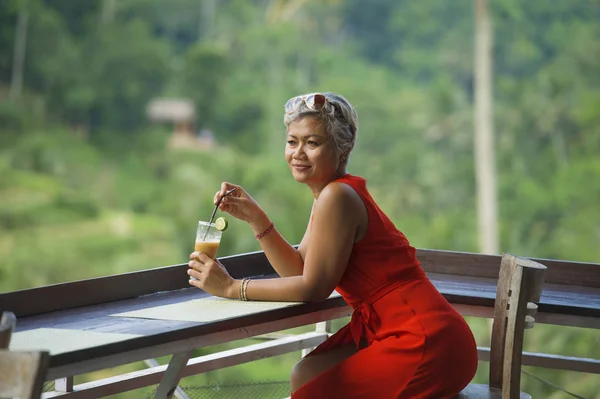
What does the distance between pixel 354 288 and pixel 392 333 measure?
0.50ft

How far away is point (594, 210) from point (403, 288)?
14.2m

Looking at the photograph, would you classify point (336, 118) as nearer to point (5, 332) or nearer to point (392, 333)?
point (392, 333)

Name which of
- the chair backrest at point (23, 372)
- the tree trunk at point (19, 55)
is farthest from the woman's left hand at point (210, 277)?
the tree trunk at point (19, 55)

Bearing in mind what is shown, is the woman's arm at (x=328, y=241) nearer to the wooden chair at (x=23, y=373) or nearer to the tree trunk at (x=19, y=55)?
the wooden chair at (x=23, y=373)

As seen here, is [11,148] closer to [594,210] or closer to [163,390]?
[594,210]

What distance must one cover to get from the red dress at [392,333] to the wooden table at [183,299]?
16cm

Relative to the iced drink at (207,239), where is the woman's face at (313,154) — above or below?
above

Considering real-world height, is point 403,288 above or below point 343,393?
above

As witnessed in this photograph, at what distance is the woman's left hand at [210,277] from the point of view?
7.45 ft

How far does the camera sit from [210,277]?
7.46 ft

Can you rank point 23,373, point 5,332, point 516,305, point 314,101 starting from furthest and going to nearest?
point 314,101 < point 516,305 < point 5,332 < point 23,373

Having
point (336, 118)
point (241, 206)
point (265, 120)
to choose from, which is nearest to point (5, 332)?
point (241, 206)

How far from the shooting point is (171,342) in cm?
194

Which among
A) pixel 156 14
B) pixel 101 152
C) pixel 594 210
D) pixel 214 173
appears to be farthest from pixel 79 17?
pixel 594 210
